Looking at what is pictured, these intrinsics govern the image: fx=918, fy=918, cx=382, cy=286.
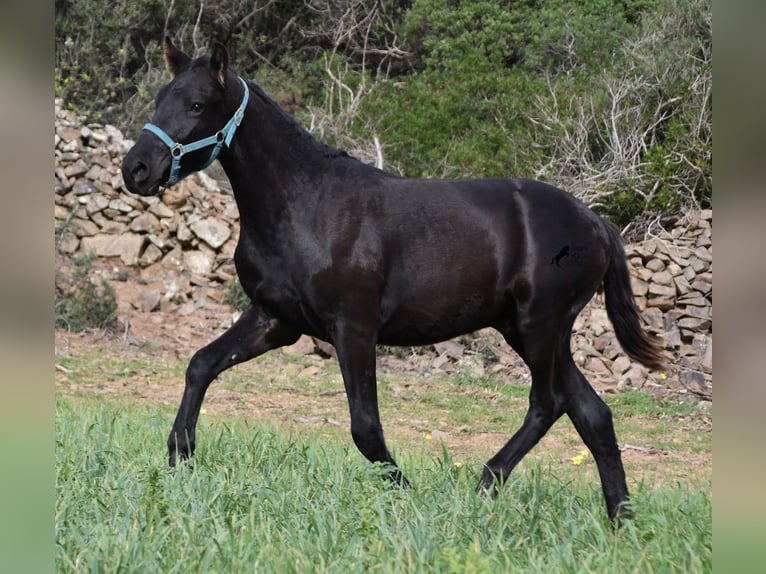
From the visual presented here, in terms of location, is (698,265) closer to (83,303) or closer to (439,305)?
(83,303)

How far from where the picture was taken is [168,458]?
14.3 feet

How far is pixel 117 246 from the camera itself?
1105 centimetres

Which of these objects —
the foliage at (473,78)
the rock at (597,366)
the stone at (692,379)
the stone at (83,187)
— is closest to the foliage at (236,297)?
the foliage at (473,78)

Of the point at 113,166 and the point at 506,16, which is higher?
the point at 506,16

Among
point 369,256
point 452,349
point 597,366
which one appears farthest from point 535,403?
point 452,349

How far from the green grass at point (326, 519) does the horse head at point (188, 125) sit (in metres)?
1.25

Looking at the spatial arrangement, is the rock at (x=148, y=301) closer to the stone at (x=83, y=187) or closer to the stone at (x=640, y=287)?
the stone at (x=83, y=187)

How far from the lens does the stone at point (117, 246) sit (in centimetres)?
1098

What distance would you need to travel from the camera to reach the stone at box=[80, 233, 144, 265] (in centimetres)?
1098
